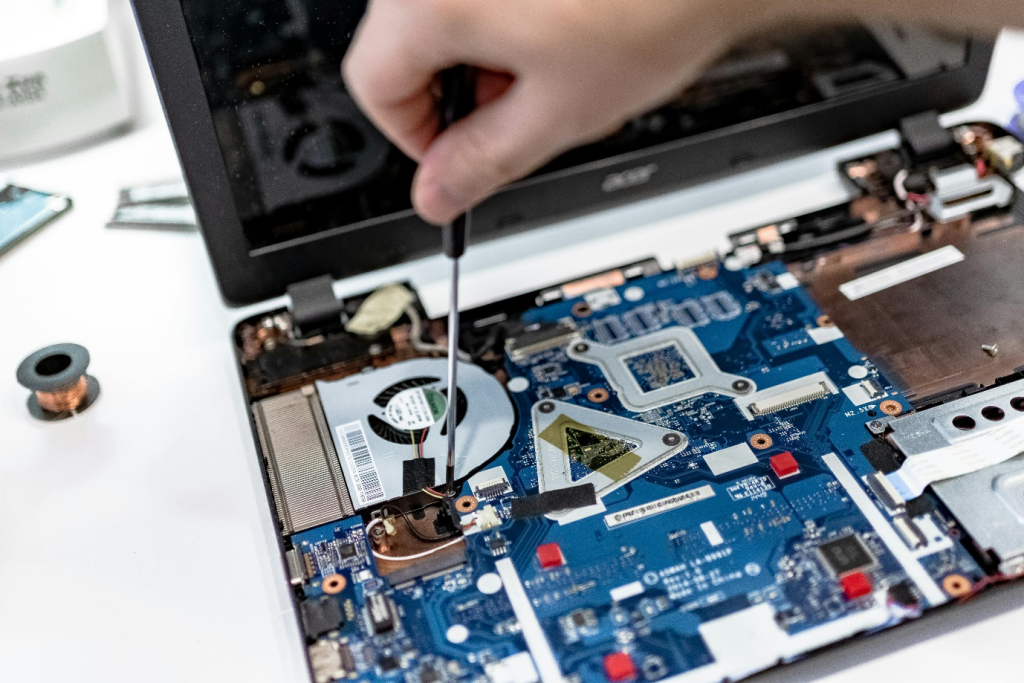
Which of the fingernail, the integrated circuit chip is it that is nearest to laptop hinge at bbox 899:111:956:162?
the integrated circuit chip

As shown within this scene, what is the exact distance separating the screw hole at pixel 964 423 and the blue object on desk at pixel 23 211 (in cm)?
164

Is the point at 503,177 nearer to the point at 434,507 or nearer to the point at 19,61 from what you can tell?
the point at 434,507

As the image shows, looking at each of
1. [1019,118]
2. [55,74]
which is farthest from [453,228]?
→ [1019,118]

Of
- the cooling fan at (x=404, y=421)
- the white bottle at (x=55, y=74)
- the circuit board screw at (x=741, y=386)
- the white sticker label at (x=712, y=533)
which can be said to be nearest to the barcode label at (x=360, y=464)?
the cooling fan at (x=404, y=421)

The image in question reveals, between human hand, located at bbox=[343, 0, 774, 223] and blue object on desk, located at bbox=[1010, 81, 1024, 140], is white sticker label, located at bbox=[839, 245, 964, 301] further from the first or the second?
human hand, located at bbox=[343, 0, 774, 223]

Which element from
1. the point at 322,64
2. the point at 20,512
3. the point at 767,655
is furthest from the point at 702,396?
the point at 20,512

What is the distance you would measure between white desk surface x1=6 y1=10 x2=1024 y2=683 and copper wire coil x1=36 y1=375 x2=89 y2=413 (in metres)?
0.02

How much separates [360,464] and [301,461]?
0.09m

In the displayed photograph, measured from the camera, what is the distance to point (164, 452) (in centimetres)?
146

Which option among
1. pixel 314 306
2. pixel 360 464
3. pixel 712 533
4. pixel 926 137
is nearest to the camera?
pixel 712 533

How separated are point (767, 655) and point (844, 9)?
708 millimetres

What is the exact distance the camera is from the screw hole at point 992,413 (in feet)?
4.29

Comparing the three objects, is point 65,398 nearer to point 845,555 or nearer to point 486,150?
point 486,150

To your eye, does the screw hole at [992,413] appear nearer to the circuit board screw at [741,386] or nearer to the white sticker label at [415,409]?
the circuit board screw at [741,386]
